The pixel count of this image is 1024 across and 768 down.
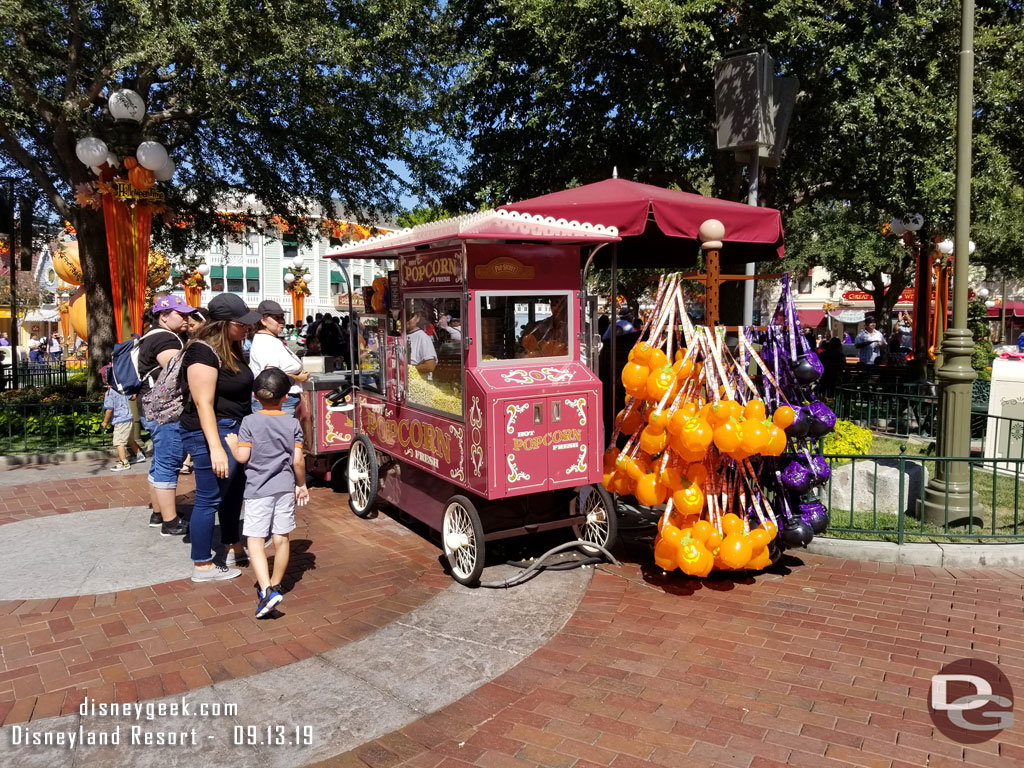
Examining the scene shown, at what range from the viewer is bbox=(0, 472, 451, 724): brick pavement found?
3.70 m

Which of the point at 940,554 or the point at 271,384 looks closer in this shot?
the point at 271,384

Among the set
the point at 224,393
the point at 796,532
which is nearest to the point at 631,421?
the point at 796,532

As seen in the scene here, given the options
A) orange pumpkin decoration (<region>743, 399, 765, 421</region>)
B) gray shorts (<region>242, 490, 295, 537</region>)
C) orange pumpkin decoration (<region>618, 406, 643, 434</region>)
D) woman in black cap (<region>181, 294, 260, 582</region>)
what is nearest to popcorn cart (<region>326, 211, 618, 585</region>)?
orange pumpkin decoration (<region>618, 406, 643, 434</region>)

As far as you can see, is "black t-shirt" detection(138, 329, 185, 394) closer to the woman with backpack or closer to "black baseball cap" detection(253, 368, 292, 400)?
the woman with backpack

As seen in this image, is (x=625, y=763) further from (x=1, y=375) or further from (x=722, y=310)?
(x=1, y=375)

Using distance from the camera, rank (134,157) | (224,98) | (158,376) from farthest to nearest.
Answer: (224,98) < (134,157) < (158,376)

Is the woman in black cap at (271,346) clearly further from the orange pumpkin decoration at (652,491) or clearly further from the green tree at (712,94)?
the green tree at (712,94)

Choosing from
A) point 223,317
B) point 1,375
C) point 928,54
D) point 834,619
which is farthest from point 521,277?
point 1,375

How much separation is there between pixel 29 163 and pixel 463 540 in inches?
390

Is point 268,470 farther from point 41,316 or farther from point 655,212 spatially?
point 41,316

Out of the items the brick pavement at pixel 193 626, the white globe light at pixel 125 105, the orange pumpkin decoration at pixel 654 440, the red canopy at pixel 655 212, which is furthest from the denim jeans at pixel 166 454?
the white globe light at pixel 125 105

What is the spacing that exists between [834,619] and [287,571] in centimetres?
365

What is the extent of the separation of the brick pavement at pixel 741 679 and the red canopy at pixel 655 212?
8.36 ft

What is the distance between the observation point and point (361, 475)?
22.0 ft
